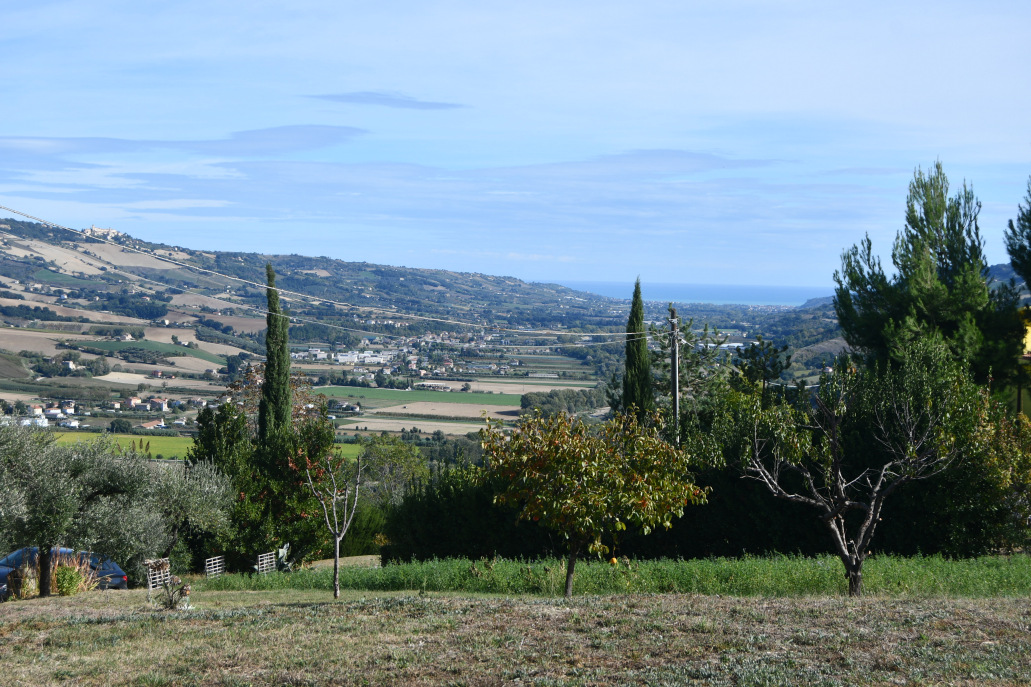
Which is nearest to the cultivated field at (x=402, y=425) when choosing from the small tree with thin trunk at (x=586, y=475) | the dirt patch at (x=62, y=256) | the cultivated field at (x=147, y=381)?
the cultivated field at (x=147, y=381)

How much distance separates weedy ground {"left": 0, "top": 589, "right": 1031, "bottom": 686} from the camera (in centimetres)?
720

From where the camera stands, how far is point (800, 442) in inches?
531

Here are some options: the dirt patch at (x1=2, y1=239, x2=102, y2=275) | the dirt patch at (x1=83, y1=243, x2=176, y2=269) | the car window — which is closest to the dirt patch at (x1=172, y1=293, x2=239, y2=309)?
the dirt patch at (x1=83, y1=243, x2=176, y2=269)

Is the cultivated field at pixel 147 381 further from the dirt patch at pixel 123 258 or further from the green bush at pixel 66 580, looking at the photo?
the green bush at pixel 66 580

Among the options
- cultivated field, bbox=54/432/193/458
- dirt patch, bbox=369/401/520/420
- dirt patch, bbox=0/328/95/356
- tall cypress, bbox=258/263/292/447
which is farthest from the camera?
dirt patch, bbox=0/328/95/356

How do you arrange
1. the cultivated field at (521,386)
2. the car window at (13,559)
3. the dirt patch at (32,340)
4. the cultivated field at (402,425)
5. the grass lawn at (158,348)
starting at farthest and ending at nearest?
1. the grass lawn at (158,348)
2. the dirt patch at (32,340)
3. the cultivated field at (521,386)
4. the cultivated field at (402,425)
5. the car window at (13,559)

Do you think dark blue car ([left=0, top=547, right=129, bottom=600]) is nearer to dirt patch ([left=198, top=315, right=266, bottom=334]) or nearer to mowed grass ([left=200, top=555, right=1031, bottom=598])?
mowed grass ([left=200, top=555, right=1031, bottom=598])

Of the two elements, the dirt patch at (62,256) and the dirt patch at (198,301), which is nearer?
the dirt patch at (198,301)

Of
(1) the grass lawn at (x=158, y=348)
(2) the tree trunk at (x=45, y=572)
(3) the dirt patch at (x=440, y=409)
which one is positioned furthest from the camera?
(1) the grass lawn at (x=158, y=348)

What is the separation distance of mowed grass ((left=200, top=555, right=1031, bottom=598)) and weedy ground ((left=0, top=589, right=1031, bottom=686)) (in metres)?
2.03

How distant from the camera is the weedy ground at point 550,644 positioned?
7.20m

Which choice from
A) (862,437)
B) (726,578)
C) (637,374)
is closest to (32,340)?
(637,374)

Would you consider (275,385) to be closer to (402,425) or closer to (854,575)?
(854,575)

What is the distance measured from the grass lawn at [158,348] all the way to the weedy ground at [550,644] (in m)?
83.0
